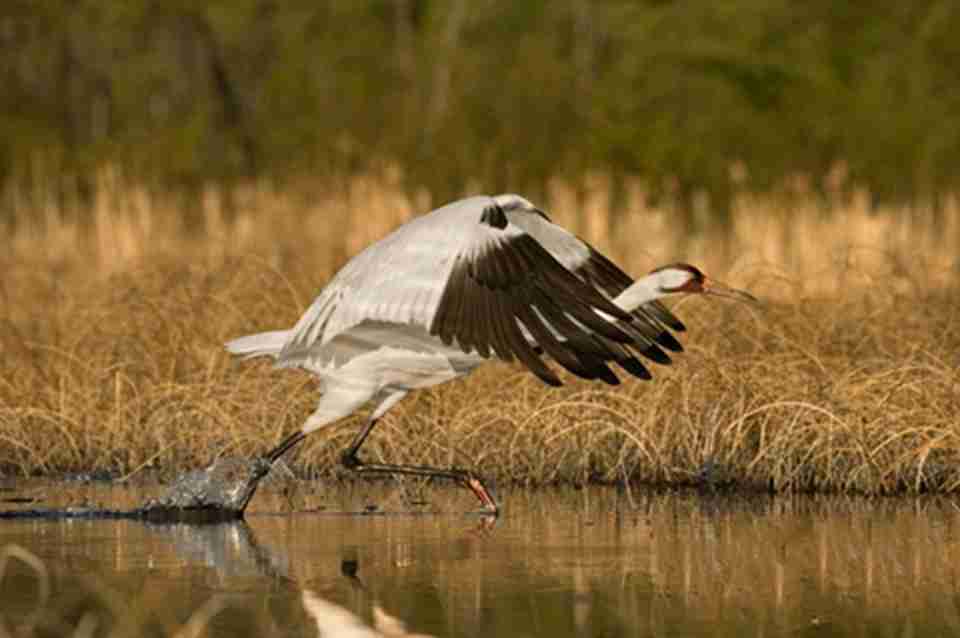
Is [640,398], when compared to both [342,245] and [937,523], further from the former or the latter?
[342,245]

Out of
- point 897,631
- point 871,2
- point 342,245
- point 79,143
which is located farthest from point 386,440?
point 871,2

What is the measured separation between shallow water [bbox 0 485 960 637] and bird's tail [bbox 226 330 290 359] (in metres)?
0.66

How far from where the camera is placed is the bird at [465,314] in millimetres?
7980

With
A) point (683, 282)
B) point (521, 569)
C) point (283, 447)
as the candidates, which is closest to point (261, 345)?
point (283, 447)

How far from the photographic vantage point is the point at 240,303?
42.0 ft

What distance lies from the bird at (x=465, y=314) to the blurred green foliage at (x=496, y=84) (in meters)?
13.4

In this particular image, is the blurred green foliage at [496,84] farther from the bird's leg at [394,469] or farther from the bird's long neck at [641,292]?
the bird's long neck at [641,292]

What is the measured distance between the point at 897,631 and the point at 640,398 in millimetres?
4270

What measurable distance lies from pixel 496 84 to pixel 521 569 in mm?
16689

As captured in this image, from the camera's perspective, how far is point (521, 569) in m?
7.51

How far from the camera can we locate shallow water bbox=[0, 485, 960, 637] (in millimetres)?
6492

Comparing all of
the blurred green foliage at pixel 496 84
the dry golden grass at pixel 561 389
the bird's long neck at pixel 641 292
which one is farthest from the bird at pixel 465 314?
the blurred green foliage at pixel 496 84

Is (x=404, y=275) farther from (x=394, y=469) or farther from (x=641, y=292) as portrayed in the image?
(x=394, y=469)

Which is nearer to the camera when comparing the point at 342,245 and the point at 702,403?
the point at 702,403
